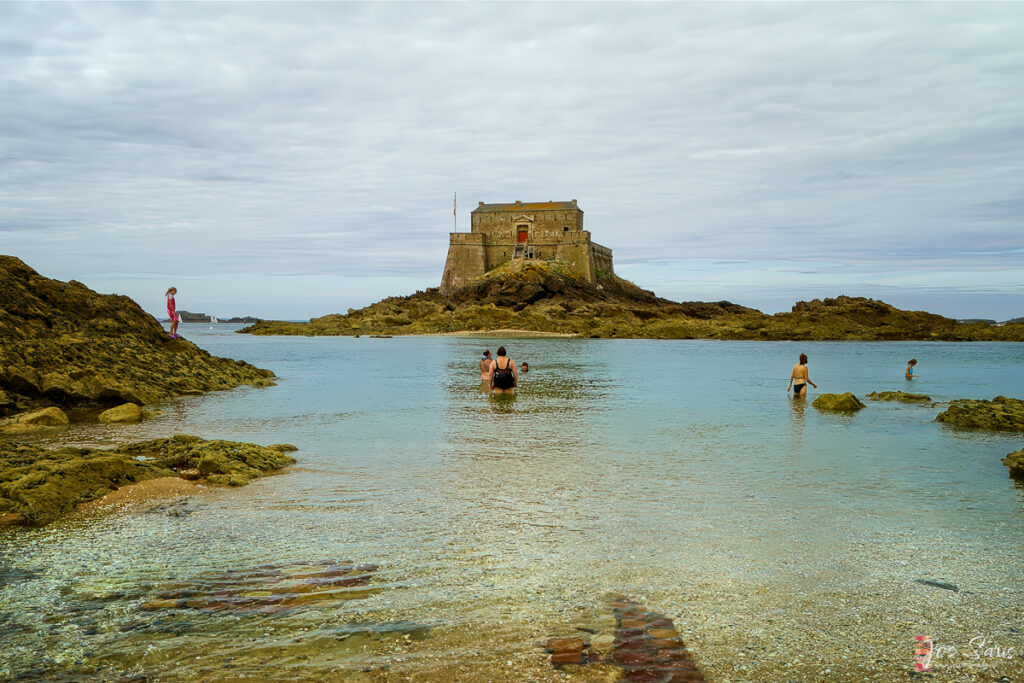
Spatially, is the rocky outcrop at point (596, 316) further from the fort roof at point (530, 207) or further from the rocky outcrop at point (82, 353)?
the rocky outcrop at point (82, 353)

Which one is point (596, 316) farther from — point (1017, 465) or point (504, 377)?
point (1017, 465)

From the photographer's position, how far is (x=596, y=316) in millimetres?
71562

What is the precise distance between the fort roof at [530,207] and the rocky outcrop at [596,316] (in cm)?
751

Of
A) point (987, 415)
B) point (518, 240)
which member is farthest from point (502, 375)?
point (518, 240)

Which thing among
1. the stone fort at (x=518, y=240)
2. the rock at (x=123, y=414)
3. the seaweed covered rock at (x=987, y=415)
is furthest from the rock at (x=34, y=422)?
the stone fort at (x=518, y=240)

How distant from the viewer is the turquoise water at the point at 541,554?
349 centimetres

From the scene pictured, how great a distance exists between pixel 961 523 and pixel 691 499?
232cm

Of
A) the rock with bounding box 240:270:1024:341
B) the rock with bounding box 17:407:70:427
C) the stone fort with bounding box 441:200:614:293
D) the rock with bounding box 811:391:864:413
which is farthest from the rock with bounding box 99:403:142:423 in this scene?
the stone fort with bounding box 441:200:614:293

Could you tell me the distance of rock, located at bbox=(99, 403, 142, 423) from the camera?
11844 mm

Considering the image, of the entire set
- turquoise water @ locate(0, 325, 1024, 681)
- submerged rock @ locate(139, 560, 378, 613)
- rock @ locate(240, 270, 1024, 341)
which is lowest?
turquoise water @ locate(0, 325, 1024, 681)

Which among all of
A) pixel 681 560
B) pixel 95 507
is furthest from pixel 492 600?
pixel 95 507

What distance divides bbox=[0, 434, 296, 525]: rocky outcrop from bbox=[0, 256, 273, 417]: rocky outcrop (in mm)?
5316

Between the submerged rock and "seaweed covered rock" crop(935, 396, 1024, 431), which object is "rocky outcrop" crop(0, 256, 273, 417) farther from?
"seaweed covered rock" crop(935, 396, 1024, 431)

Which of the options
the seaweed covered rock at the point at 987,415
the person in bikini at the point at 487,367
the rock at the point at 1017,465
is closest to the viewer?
the rock at the point at 1017,465
